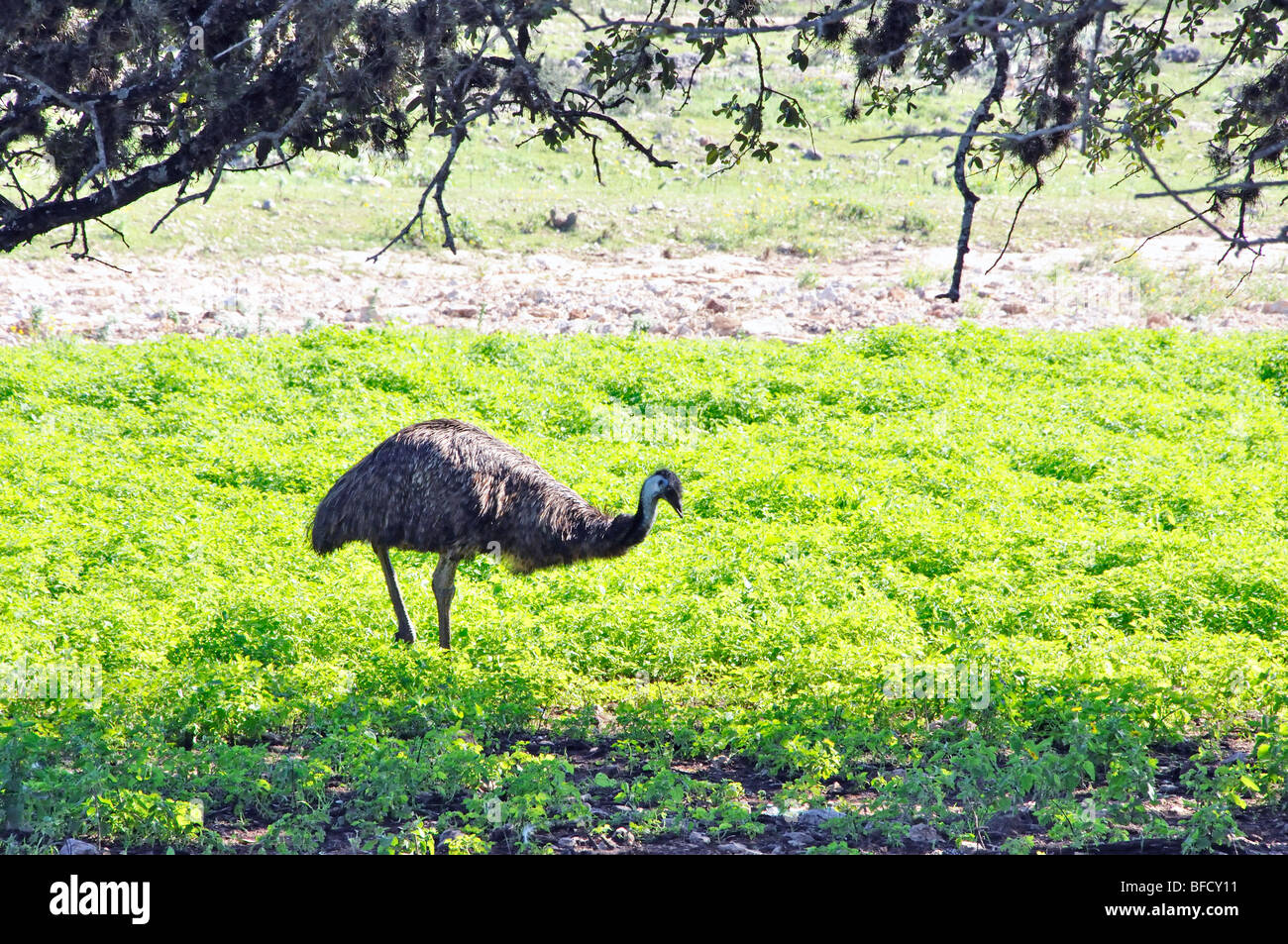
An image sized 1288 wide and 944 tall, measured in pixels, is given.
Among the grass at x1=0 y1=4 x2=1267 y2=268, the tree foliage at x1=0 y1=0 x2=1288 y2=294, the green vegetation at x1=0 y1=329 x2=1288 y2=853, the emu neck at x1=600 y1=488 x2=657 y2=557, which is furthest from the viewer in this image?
the grass at x1=0 y1=4 x2=1267 y2=268

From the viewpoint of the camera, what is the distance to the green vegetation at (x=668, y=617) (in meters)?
6.27

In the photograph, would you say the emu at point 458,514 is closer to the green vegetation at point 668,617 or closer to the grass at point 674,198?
the green vegetation at point 668,617

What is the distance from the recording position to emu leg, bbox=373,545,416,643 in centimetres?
827

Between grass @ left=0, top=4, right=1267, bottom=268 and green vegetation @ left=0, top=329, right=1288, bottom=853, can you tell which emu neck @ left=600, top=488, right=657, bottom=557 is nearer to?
green vegetation @ left=0, top=329, right=1288, bottom=853

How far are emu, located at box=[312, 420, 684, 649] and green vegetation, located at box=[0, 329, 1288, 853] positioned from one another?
475 mm

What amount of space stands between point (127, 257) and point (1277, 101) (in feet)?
61.7

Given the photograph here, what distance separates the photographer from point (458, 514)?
8266mm

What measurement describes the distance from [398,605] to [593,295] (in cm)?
1311

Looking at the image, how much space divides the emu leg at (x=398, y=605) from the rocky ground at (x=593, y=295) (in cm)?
978

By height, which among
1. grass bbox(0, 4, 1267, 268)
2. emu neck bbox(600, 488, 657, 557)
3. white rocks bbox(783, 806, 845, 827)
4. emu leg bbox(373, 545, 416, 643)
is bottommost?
white rocks bbox(783, 806, 845, 827)

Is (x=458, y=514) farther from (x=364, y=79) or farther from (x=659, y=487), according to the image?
(x=364, y=79)

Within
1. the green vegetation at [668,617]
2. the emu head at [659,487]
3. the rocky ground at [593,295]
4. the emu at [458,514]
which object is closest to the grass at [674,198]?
the rocky ground at [593,295]

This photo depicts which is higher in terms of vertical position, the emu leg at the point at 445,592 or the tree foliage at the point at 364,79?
the tree foliage at the point at 364,79

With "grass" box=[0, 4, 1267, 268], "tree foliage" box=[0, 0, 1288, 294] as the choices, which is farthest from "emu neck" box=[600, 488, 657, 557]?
"grass" box=[0, 4, 1267, 268]
